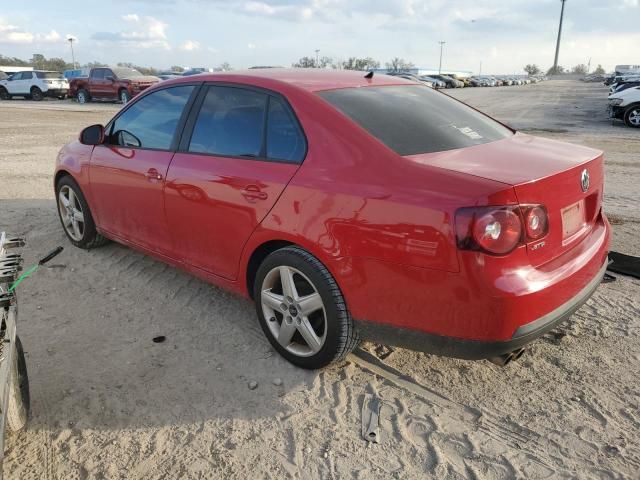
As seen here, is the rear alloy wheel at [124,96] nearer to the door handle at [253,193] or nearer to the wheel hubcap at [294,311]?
the door handle at [253,193]

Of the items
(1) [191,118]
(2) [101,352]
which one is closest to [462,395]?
(2) [101,352]

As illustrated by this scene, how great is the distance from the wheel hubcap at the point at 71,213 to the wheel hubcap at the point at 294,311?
2601mm

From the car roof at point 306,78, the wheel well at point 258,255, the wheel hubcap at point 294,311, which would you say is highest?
the car roof at point 306,78

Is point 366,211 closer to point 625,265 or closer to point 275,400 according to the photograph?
point 275,400

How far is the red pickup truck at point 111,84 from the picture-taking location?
2430 cm

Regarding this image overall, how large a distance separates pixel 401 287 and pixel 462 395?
0.81 meters

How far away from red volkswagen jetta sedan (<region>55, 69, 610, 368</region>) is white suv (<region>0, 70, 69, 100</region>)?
29756 mm

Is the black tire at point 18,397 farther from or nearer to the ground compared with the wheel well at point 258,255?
nearer to the ground

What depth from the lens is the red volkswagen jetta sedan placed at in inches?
91.4

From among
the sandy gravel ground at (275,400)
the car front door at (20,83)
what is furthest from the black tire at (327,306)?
the car front door at (20,83)

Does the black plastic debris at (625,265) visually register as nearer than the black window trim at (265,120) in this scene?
No

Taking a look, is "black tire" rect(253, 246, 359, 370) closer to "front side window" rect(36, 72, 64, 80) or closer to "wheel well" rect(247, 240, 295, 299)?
"wheel well" rect(247, 240, 295, 299)

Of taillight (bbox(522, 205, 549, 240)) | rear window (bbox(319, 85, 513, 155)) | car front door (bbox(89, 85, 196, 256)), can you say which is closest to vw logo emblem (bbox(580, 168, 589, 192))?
taillight (bbox(522, 205, 549, 240))

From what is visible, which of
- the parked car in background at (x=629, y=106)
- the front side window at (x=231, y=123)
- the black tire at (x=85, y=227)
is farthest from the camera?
the parked car in background at (x=629, y=106)
